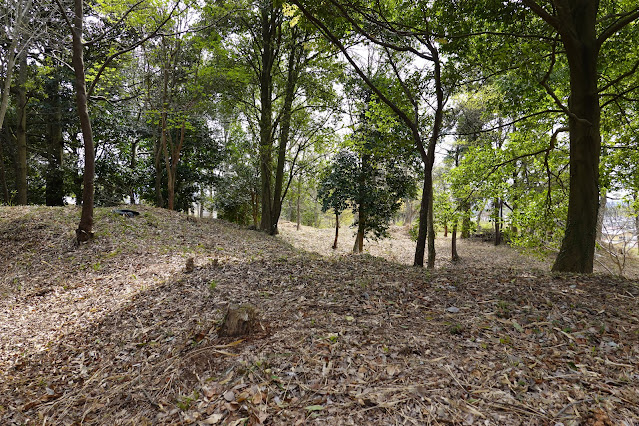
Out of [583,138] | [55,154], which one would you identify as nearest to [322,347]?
[583,138]

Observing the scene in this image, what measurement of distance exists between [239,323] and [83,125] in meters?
5.80

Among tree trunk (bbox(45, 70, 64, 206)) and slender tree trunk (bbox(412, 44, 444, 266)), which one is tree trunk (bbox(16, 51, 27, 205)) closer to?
tree trunk (bbox(45, 70, 64, 206))

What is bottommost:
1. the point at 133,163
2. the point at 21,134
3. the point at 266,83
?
the point at 133,163

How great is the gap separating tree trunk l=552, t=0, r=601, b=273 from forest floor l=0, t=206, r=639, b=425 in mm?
552

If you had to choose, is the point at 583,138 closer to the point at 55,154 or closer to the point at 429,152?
the point at 429,152

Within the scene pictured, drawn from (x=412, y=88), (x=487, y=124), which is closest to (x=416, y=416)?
(x=412, y=88)

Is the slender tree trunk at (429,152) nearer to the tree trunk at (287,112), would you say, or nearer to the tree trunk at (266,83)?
the tree trunk at (266,83)

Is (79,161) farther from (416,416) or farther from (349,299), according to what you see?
(416,416)

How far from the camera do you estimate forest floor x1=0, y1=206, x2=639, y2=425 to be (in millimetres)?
2035

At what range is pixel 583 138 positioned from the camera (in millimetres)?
4262

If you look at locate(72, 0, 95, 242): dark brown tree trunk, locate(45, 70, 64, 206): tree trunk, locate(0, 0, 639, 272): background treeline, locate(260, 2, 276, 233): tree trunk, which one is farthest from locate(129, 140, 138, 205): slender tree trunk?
locate(72, 0, 95, 242): dark brown tree trunk

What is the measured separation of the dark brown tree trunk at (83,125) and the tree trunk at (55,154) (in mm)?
7206

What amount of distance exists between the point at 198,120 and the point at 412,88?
10.4 m

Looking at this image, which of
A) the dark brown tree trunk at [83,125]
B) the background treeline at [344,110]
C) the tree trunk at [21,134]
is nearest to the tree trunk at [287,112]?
the background treeline at [344,110]
